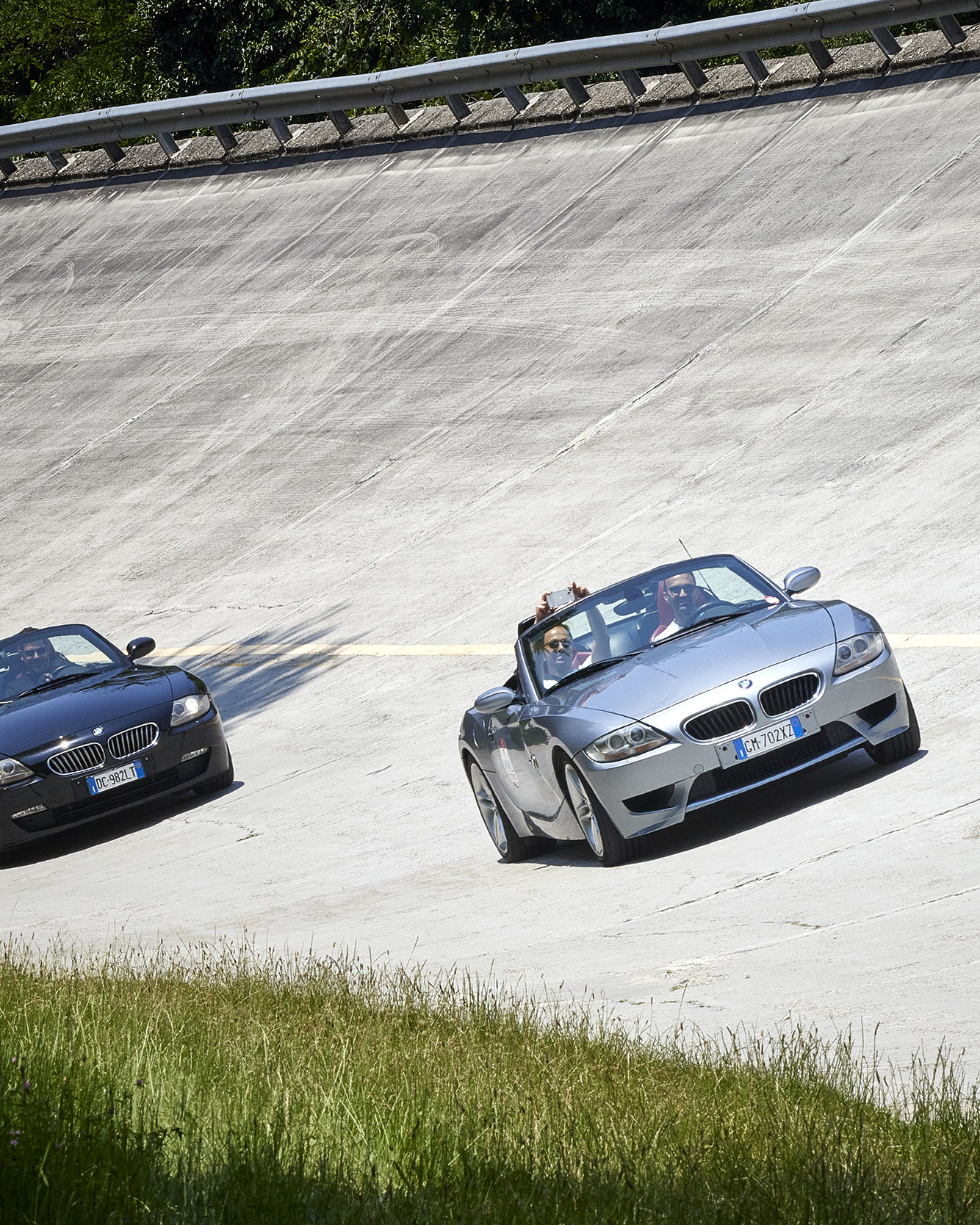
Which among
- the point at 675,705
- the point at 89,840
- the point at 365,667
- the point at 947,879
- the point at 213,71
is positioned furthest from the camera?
the point at 213,71

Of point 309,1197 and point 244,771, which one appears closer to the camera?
point 309,1197

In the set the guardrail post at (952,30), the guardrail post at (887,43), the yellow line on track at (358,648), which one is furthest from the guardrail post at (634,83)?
the yellow line on track at (358,648)

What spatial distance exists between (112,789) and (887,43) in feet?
56.5

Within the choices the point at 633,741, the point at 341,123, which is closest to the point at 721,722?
the point at 633,741

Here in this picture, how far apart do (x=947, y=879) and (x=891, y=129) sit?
1780 cm

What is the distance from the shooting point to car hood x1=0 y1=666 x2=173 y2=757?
1299cm

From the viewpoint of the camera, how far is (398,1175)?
4.47 m

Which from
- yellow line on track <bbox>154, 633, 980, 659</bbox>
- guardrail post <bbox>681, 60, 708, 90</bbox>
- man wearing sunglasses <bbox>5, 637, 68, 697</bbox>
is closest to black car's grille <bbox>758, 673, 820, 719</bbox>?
yellow line on track <bbox>154, 633, 980, 659</bbox>

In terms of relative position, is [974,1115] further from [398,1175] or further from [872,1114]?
[398,1175]

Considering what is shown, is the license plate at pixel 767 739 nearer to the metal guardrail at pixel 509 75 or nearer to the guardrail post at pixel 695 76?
the metal guardrail at pixel 509 75

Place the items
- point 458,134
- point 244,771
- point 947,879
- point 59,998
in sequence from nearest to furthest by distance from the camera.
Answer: point 59,998 < point 947,879 < point 244,771 < point 458,134

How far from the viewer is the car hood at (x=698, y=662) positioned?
30.3 ft

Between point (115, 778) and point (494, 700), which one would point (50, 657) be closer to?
point (115, 778)

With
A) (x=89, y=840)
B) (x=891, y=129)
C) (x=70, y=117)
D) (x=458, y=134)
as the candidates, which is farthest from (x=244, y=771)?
(x=70, y=117)
